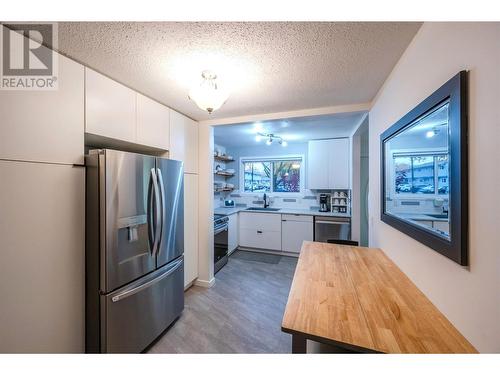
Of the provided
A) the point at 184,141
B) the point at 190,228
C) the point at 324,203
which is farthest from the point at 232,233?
the point at 184,141

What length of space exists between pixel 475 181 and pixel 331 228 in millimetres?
2980

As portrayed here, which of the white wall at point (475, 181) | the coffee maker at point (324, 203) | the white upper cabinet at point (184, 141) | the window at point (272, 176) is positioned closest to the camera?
the white wall at point (475, 181)

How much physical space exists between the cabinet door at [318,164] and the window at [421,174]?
97.2 inches

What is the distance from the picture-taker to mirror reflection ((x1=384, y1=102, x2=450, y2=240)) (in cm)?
85

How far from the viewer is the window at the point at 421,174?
86 centimetres

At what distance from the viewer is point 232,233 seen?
3.86 meters

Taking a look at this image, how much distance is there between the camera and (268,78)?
5.07 feet

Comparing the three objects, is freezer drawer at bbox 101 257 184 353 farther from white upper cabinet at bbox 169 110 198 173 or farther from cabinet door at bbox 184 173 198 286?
white upper cabinet at bbox 169 110 198 173

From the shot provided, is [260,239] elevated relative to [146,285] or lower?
lower

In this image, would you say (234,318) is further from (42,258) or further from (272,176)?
(272,176)

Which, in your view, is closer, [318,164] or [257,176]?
[318,164]

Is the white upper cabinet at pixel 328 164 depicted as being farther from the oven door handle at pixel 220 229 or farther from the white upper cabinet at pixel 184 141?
the white upper cabinet at pixel 184 141

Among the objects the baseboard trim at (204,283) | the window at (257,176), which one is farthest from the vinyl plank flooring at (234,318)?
the window at (257,176)
